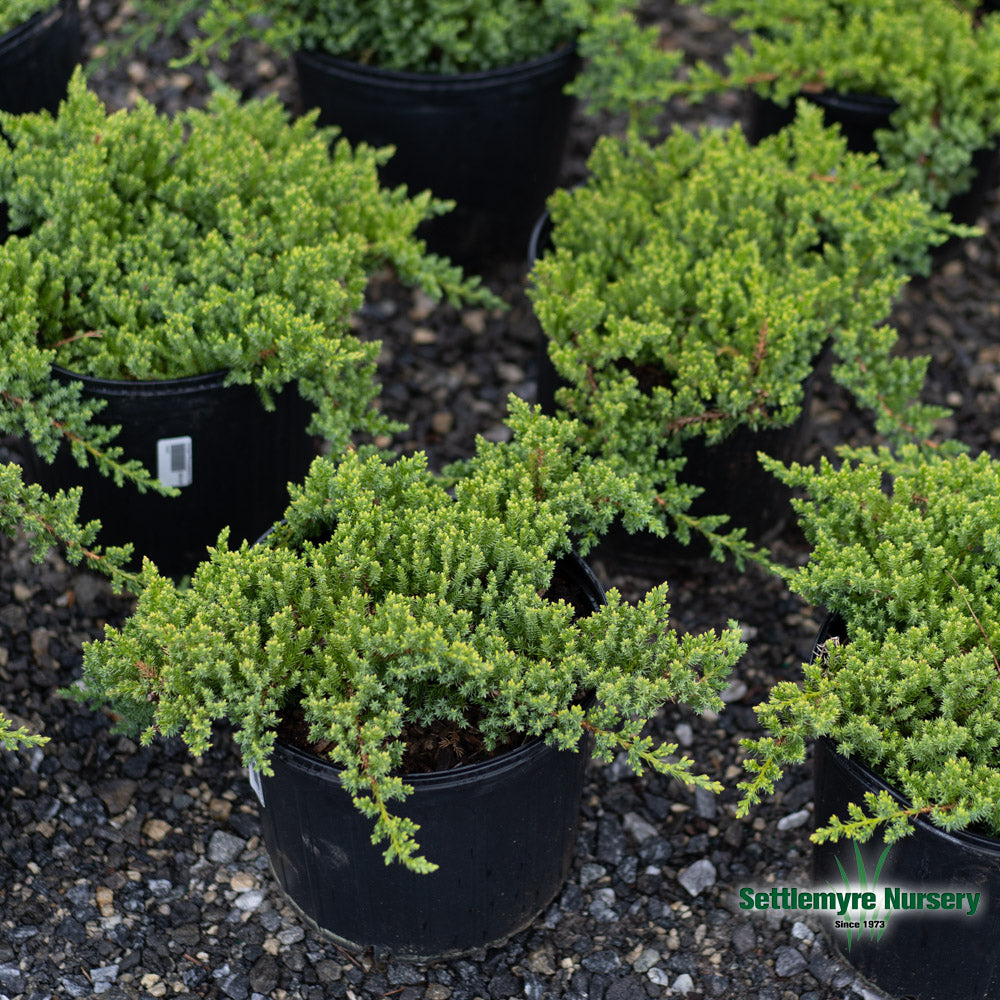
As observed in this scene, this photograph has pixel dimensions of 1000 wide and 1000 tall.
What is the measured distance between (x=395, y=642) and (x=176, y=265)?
1.31 m

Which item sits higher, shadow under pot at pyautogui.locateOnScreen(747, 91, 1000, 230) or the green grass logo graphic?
shadow under pot at pyautogui.locateOnScreen(747, 91, 1000, 230)

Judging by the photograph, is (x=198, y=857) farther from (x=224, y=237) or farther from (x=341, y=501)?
(x=224, y=237)

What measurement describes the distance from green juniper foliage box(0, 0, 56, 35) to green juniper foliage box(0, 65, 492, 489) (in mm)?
623

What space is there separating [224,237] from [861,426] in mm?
2210

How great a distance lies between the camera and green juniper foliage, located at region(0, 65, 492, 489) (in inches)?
124

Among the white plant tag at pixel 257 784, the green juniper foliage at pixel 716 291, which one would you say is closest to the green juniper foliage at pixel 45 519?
the white plant tag at pixel 257 784

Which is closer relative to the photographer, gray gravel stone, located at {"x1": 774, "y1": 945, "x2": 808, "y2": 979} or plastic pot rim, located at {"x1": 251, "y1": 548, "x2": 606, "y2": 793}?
plastic pot rim, located at {"x1": 251, "y1": 548, "x2": 606, "y2": 793}

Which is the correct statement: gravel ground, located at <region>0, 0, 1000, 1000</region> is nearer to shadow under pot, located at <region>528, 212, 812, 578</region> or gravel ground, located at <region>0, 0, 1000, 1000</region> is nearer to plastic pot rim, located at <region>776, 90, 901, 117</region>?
shadow under pot, located at <region>528, 212, 812, 578</region>

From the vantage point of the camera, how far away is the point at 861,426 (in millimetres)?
4453

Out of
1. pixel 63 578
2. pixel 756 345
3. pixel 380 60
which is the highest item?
pixel 380 60

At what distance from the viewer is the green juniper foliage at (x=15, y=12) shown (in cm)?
409

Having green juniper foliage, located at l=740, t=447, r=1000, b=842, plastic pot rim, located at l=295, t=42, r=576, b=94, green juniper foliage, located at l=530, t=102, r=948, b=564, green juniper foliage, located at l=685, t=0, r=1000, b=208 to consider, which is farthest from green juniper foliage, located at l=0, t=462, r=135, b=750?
green juniper foliage, located at l=685, t=0, r=1000, b=208

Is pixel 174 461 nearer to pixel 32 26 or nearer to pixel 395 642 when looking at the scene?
pixel 395 642

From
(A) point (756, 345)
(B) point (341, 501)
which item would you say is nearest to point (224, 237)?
(B) point (341, 501)
